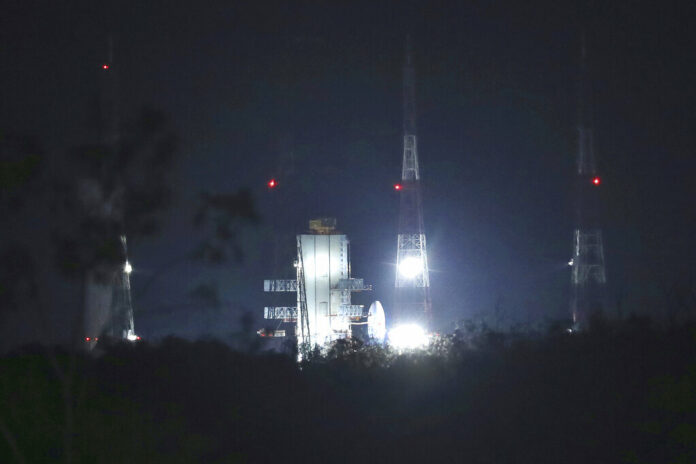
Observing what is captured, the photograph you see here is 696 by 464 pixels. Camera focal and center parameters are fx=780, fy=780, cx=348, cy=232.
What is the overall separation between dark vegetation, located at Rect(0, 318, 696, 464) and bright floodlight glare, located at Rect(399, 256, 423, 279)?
16.5 metres

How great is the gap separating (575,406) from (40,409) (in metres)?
10.6

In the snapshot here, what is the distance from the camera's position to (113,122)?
1045cm

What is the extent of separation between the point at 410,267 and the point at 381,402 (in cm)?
1891

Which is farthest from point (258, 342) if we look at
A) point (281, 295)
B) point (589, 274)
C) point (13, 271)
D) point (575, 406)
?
point (281, 295)

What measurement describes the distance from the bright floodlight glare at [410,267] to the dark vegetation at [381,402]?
1648 cm

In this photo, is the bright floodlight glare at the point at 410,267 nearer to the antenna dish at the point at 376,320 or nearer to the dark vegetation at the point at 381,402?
the antenna dish at the point at 376,320

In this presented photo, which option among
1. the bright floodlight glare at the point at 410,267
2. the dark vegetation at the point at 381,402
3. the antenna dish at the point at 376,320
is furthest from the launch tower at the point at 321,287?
the dark vegetation at the point at 381,402

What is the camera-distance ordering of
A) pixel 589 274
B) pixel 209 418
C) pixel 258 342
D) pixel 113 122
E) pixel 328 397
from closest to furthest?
pixel 113 122
pixel 258 342
pixel 209 418
pixel 328 397
pixel 589 274

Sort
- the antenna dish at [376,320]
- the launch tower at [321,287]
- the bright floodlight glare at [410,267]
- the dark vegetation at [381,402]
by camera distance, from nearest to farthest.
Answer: the dark vegetation at [381,402] → the bright floodlight glare at [410,267] → the antenna dish at [376,320] → the launch tower at [321,287]

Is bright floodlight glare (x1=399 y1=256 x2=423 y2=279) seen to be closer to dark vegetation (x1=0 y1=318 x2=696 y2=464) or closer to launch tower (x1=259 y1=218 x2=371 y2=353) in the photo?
launch tower (x1=259 y1=218 x2=371 y2=353)

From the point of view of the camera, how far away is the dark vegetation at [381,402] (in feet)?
47.2

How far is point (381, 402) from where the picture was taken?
16953mm

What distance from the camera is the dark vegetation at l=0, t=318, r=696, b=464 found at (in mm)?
14383

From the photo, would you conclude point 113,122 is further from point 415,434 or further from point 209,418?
point 415,434
